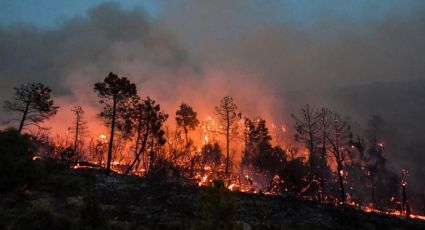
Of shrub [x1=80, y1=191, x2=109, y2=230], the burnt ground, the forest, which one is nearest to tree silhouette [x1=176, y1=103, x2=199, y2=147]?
the forest

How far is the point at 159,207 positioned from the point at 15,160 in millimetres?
11084

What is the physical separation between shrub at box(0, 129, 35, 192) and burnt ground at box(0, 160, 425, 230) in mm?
1219

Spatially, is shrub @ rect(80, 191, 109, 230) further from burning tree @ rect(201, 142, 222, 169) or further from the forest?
burning tree @ rect(201, 142, 222, 169)

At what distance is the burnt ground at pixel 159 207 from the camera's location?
20.7m

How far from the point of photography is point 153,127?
4769 centimetres

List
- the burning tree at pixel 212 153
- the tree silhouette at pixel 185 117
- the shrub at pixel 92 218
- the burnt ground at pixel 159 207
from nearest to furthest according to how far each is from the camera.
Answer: the shrub at pixel 92 218 → the burnt ground at pixel 159 207 → the tree silhouette at pixel 185 117 → the burning tree at pixel 212 153

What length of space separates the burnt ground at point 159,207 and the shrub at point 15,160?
48.0 inches

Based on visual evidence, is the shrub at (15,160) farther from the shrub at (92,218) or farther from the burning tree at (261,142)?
the burning tree at (261,142)

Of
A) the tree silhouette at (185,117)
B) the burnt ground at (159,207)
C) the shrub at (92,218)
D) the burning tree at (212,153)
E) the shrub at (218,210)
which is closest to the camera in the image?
the shrub at (218,210)

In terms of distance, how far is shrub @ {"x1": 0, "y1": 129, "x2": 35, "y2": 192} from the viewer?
24281mm

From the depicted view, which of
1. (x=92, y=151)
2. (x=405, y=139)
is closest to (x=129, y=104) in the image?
(x=92, y=151)

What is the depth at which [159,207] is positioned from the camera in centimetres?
2494

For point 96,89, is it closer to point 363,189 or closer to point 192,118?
point 192,118

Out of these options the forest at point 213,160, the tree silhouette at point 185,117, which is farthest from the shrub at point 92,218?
the tree silhouette at point 185,117
